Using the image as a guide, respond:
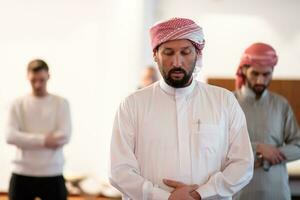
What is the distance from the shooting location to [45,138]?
3172mm

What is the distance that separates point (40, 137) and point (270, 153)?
1598 mm

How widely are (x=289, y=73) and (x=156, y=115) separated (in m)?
4.32

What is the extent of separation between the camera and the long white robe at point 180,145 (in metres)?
1.85

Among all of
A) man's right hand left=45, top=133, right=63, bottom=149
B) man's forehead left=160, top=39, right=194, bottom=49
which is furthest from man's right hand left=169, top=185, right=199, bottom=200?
man's right hand left=45, top=133, right=63, bottom=149

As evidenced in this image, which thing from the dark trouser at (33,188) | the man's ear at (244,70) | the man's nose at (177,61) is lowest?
the dark trouser at (33,188)

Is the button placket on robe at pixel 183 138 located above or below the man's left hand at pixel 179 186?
above

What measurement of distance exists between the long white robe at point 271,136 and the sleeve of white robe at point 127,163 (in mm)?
865

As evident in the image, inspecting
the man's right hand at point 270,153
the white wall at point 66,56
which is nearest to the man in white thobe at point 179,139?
the man's right hand at point 270,153

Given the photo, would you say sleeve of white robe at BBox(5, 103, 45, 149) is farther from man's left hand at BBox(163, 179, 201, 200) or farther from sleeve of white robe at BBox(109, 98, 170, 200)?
man's left hand at BBox(163, 179, 201, 200)

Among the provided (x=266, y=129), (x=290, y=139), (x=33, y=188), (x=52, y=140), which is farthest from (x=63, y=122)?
(x=290, y=139)

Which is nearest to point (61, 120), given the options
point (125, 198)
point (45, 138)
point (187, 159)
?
point (45, 138)

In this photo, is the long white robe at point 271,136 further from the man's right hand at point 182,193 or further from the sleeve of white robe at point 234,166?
the man's right hand at point 182,193

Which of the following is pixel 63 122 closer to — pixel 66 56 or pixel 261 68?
pixel 261 68

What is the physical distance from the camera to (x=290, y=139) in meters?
2.57
